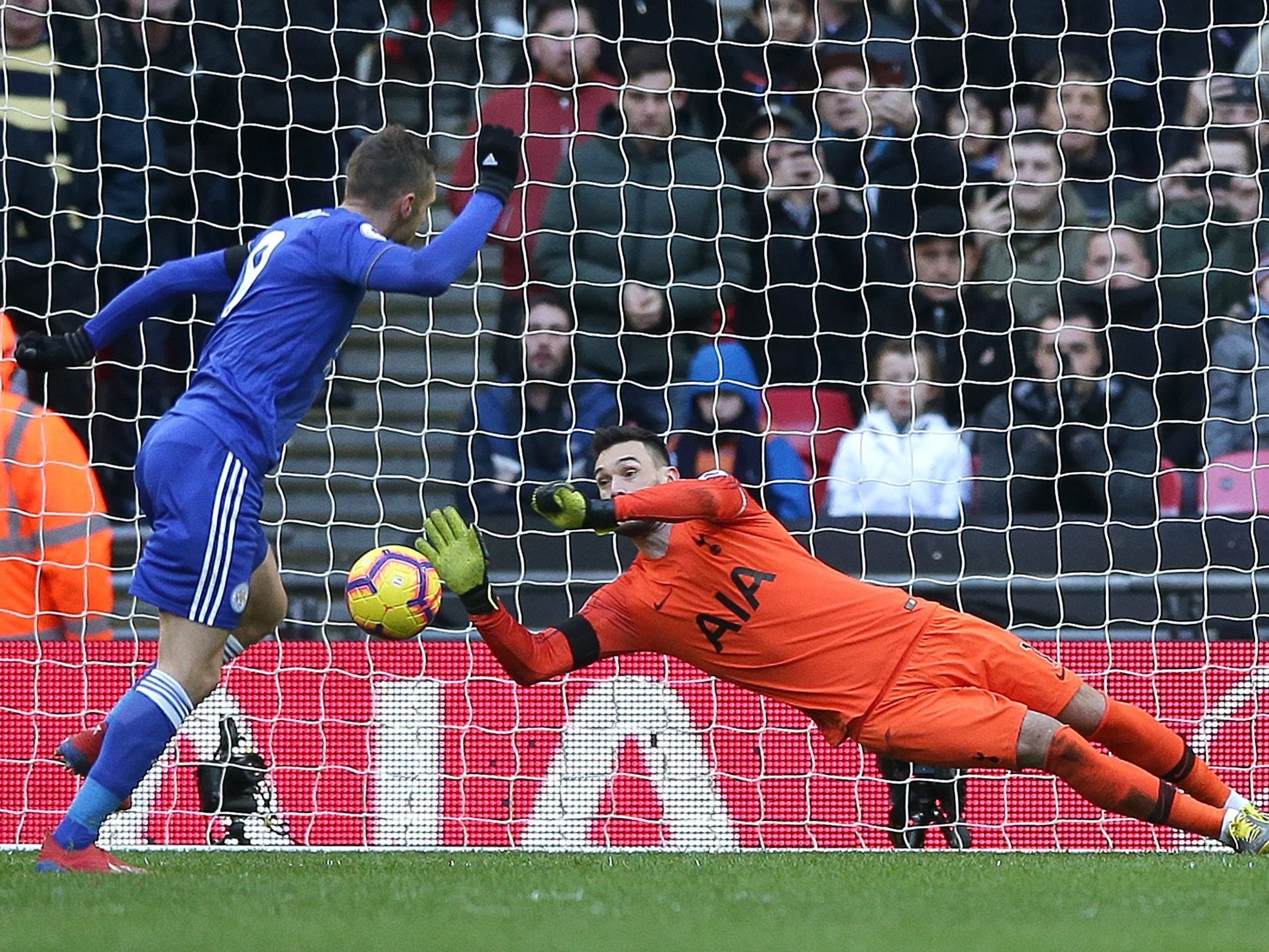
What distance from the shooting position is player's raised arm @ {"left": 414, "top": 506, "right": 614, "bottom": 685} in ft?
18.2

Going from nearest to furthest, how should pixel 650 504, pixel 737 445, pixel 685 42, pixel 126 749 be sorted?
pixel 126 749
pixel 650 504
pixel 737 445
pixel 685 42

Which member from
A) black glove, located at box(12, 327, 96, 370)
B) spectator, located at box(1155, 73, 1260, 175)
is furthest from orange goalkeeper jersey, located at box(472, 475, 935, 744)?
spectator, located at box(1155, 73, 1260, 175)

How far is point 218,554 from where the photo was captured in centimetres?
483

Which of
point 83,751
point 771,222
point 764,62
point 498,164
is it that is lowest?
point 83,751

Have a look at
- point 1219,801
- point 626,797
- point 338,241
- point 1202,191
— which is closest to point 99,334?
point 338,241

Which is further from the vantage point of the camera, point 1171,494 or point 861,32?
point 861,32

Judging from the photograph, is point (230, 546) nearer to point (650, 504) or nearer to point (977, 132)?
point (650, 504)

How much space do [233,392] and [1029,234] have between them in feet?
16.2

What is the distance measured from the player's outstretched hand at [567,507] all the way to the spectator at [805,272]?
379 centimetres

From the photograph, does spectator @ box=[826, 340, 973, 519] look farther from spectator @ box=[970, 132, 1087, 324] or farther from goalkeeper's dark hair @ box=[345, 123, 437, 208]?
goalkeeper's dark hair @ box=[345, 123, 437, 208]

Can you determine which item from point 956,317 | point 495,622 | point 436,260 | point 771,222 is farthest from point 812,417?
point 436,260

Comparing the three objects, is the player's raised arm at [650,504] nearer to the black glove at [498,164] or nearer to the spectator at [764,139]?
the black glove at [498,164]

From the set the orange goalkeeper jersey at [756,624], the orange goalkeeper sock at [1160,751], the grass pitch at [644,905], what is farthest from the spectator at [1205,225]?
the grass pitch at [644,905]

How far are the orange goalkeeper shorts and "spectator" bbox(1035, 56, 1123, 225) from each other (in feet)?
11.9
